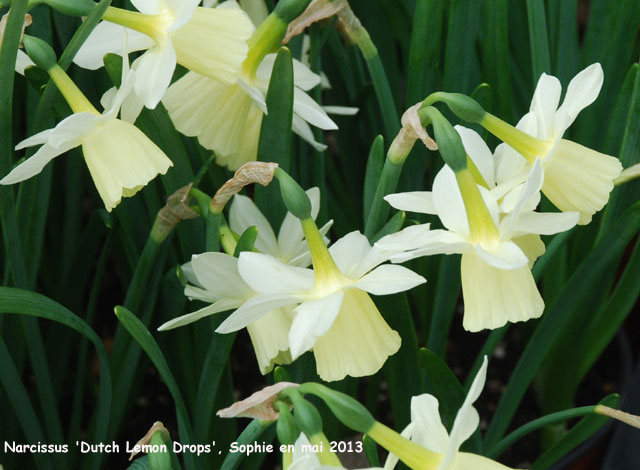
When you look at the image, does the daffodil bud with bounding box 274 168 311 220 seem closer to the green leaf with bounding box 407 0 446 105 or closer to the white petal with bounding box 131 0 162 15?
the white petal with bounding box 131 0 162 15

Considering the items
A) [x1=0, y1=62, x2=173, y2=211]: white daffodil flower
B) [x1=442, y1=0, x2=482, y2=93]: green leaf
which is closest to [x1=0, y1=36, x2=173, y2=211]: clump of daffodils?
[x1=0, y1=62, x2=173, y2=211]: white daffodil flower

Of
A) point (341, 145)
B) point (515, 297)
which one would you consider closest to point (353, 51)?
point (341, 145)

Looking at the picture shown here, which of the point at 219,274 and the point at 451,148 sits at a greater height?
the point at 451,148

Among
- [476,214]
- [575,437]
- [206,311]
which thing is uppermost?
[476,214]

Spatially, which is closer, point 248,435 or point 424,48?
point 248,435

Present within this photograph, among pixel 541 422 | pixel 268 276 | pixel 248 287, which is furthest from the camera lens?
pixel 541 422

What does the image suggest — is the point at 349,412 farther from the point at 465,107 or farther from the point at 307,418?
the point at 465,107

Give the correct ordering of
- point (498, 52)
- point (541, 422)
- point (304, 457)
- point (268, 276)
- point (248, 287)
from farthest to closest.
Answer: point (498, 52) < point (541, 422) < point (248, 287) < point (268, 276) < point (304, 457)

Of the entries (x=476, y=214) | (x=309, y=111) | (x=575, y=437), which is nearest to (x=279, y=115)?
(x=309, y=111)
